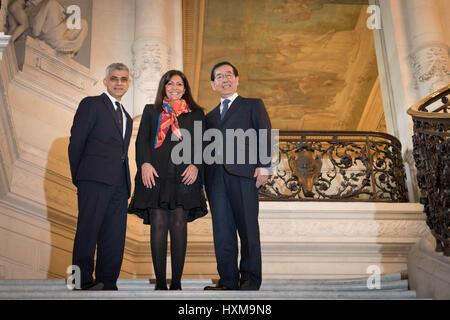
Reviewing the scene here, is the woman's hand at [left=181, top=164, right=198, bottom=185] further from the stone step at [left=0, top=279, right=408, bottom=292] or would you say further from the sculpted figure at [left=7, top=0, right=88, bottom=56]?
the sculpted figure at [left=7, top=0, right=88, bottom=56]

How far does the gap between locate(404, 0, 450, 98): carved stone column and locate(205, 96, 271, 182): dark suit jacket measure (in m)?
4.99

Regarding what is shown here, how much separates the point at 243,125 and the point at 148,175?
815 mm

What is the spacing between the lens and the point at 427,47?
8695mm

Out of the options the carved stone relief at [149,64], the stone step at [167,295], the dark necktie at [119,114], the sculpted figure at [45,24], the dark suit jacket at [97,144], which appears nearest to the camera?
the stone step at [167,295]

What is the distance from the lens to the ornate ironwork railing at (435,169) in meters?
4.08

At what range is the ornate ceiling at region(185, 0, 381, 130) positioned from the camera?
14094 mm

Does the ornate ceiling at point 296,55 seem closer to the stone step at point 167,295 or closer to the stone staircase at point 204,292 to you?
the stone staircase at point 204,292

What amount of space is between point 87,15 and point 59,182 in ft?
10.5

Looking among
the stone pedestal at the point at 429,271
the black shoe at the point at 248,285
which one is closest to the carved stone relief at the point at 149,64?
the black shoe at the point at 248,285

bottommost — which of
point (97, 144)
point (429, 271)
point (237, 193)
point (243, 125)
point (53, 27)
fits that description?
point (429, 271)

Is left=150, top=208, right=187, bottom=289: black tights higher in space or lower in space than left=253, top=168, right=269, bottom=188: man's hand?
lower

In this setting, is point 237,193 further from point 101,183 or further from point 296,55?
point 296,55

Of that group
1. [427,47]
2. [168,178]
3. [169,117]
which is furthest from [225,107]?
[427,47]

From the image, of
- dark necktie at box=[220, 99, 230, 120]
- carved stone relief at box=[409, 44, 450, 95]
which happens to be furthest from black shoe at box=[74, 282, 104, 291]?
carved stone relief at box=[409, 44, 450, 95]
